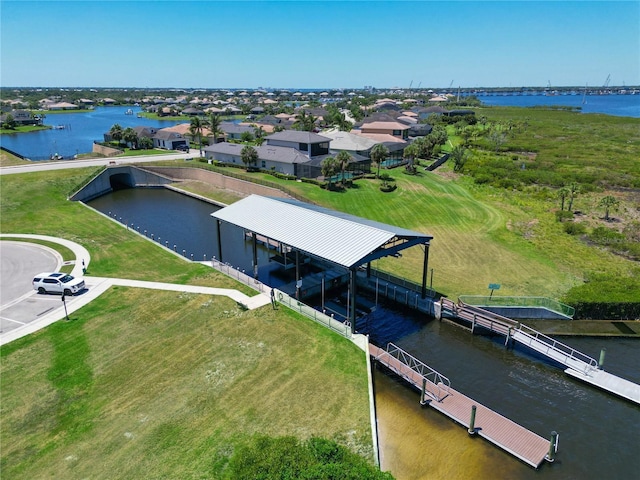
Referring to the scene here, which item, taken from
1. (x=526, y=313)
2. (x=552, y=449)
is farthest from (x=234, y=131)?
(x=552, y=449)

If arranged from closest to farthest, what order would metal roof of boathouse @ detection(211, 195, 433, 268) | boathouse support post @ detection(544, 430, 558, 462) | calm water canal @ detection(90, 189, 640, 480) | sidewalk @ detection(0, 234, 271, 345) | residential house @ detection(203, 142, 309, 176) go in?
calm water canal @ detection(90, 189, 640, 480), boathouse support post @ detection(544, 430, 558, 462), metal roof of boathouse @ detection(211, 195, 433, 268), sidewalk @ detection(0, 234, 271, 345), residential house @ detection(203, 142, 309, 176)

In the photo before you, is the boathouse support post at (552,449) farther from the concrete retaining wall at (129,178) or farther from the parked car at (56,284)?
the concrete retaining wall at (129,178)

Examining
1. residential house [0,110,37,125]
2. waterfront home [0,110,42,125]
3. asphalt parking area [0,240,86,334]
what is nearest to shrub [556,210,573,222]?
asphalt parking area [0,240,86,334]

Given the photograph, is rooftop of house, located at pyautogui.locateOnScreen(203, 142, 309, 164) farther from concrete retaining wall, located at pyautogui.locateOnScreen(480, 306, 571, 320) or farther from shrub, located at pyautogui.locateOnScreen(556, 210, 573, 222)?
concrete retaining wall, located at pyautogui.locateOnScreen(480, 306, 571, 320)

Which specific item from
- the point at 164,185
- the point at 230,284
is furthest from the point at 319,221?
the point at 164,185

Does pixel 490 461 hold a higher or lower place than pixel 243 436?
lower

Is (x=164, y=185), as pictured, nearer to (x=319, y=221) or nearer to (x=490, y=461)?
(x=319, y=221)
